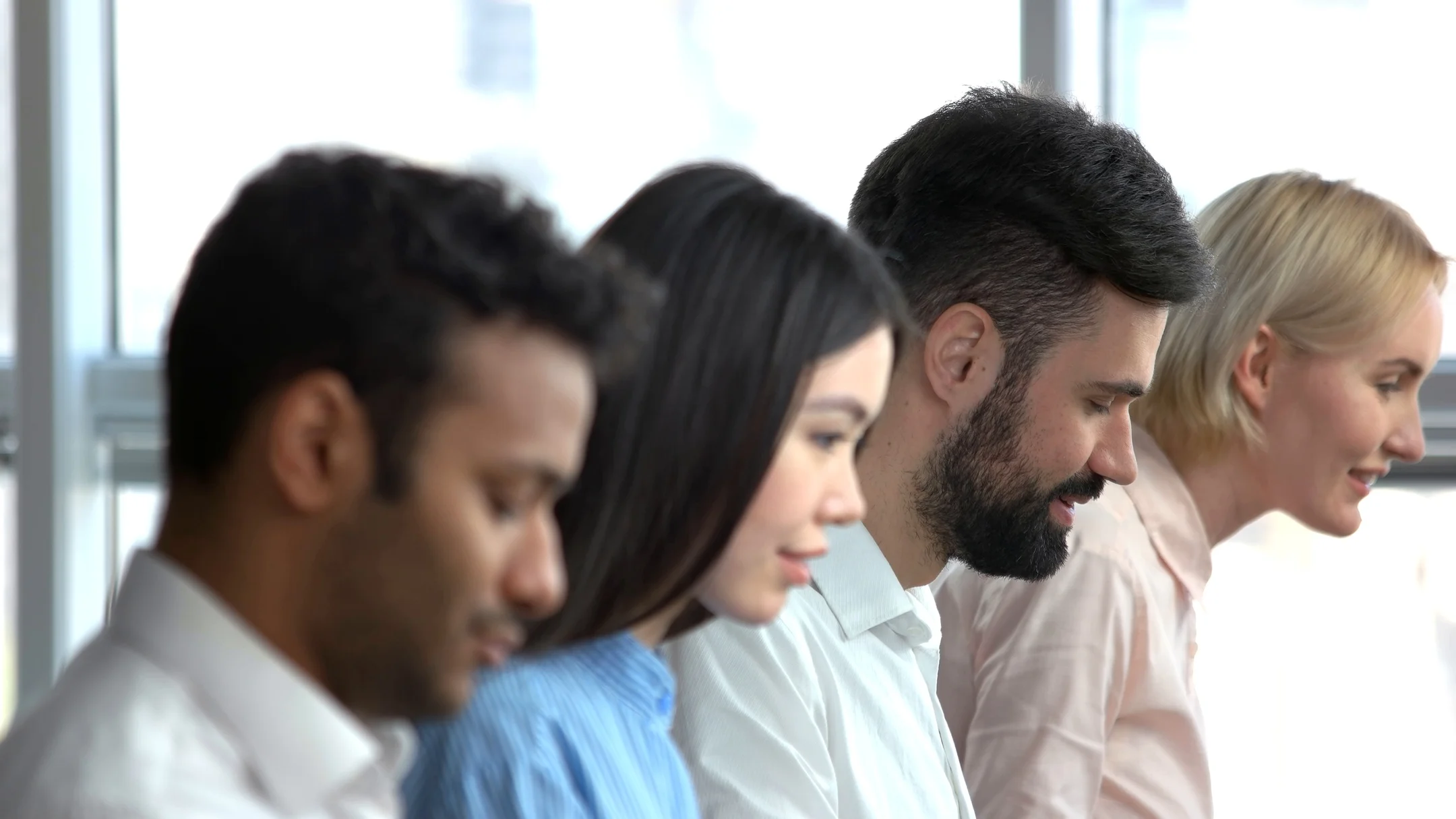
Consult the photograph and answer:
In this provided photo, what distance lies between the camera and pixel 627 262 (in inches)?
A: 37.6

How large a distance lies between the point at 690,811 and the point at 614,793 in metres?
0.13

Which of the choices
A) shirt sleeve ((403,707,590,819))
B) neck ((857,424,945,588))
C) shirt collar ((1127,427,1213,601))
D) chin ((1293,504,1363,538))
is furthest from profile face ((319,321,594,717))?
chin ((1293,504,1363,538))

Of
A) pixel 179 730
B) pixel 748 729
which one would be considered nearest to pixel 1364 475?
pixel 748 729

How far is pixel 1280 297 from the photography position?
6.40ft

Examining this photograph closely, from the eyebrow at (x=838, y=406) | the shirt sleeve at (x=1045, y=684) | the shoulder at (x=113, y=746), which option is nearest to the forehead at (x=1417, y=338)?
the shirt sleeve at (x=1045, y=684)

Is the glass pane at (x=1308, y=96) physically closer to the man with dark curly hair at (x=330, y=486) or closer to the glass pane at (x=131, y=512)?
the glass pane at (x=131, y=512)

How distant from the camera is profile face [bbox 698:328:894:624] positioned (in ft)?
3.18

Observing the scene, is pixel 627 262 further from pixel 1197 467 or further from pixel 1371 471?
pixel 1371 471

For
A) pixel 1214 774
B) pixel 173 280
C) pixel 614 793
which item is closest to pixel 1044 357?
pixel 614 793

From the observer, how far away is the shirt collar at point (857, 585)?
1373mm

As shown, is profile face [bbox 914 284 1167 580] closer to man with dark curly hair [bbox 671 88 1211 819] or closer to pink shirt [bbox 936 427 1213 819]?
man with dark curly hair [bbox 671 88 1211 819]

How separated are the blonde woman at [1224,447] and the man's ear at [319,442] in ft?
3.67

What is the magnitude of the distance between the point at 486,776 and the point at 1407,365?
1.57 metres

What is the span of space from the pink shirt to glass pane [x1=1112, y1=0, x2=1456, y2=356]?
1.33m
